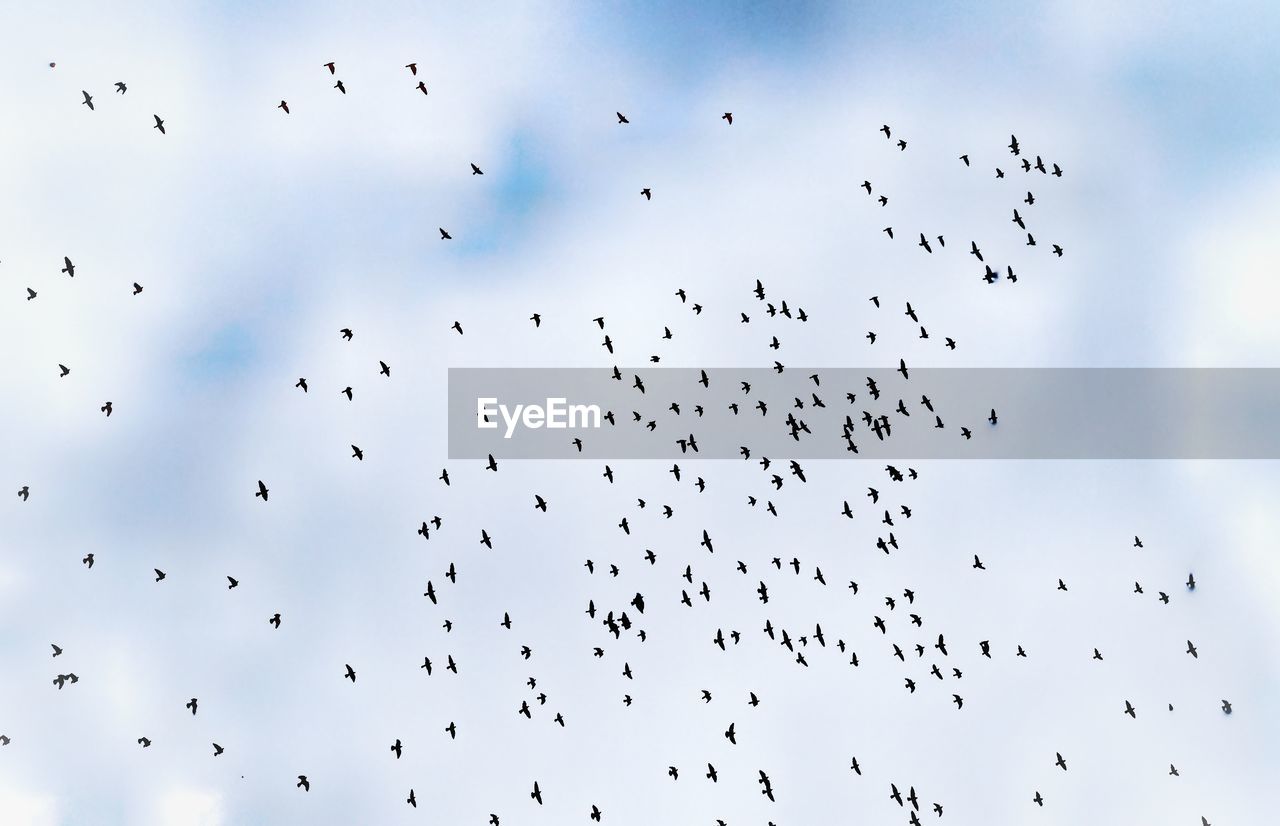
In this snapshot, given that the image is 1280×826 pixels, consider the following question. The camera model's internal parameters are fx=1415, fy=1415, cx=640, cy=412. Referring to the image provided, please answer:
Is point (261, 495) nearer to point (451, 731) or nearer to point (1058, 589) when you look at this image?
point (451, 731)

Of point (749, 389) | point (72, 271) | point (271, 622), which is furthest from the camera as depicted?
point (749, 389)

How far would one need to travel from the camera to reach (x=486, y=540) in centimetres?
10344

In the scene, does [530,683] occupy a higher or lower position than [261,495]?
lower

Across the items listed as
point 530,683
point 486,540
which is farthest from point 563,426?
point 530,683

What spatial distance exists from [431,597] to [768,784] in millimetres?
28169

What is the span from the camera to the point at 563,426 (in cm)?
10644

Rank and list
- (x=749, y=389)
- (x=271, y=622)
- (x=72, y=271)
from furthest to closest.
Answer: (x=749, y=389) < (x=271, y=622) < (x=72, y=271)

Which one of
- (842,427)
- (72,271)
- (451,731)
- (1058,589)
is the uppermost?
(72,271)

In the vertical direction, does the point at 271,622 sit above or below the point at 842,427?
below

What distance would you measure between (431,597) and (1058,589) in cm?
5019

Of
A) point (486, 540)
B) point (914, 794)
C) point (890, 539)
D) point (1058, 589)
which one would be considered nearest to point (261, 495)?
point (486, 540)

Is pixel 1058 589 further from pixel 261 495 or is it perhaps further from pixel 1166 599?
pixel 261 495

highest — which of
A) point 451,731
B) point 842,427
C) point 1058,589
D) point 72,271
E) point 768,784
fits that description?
point 72,271

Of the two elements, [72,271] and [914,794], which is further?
[914,794]
